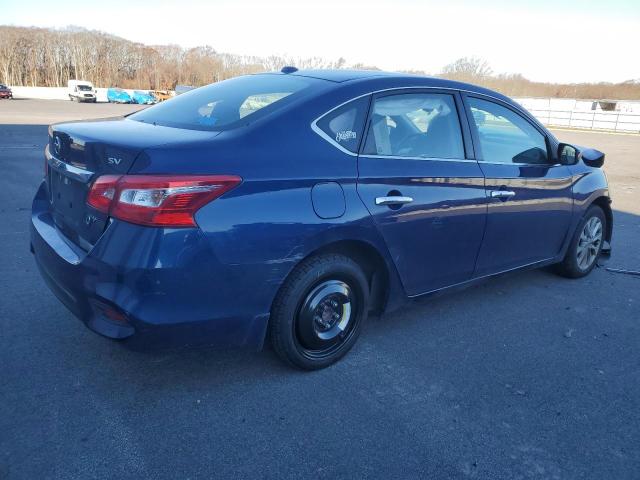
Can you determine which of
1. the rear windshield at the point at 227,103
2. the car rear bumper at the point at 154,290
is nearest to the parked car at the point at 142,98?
the rear windshield at the point at 227,103

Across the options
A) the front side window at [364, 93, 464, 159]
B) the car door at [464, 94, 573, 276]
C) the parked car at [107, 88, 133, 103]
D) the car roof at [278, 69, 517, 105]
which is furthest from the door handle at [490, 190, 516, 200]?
the parked car at [107, 88, 133, 103]

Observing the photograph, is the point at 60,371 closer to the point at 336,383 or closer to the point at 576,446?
the point at 336,383

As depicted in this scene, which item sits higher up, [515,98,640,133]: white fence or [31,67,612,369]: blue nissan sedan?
[515,98,640,133]: white fence

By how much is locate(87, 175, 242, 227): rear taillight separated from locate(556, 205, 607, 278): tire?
3678 millimetres

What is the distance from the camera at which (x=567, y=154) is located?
4363mm

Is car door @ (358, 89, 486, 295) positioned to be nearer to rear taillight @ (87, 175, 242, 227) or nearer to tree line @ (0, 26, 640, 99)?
rear taillight @ (87, 175, 242, 227)

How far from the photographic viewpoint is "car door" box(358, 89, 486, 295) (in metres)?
3.03

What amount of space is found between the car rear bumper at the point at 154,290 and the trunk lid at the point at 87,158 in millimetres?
150

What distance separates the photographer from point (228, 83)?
12.0 ft

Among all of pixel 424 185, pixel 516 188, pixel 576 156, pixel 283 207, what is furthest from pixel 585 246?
pixel 283 207

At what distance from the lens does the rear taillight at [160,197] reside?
2.29 metres

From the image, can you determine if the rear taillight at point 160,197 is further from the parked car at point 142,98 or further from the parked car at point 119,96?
the parked car at point 119,96

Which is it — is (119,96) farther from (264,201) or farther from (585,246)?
(264,201)

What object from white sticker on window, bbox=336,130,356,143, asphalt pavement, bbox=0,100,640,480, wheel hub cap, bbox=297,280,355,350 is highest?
white sticker on window, bbox=336,130,356,143
